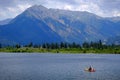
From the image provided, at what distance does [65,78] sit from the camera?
90.1 m

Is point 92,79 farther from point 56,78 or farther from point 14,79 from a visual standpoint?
point 14,79

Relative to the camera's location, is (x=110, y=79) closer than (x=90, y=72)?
Yes

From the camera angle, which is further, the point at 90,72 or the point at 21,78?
the point at 90,72

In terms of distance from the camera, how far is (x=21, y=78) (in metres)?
88.3

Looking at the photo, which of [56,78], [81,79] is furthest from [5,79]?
[81,79]

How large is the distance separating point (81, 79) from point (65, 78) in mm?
5106


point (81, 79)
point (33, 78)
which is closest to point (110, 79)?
point (81, 79)

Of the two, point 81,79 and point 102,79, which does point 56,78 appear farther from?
point 102,79

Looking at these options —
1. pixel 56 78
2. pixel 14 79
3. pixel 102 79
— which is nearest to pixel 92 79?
pixel 102 79

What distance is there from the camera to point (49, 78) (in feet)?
296

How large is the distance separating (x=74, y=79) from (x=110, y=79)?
10985 mm

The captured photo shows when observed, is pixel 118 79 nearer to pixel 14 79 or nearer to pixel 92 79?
pixel 92 79

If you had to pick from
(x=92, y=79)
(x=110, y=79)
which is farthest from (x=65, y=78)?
(x=110, y=79)

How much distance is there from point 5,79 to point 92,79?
2673cm
